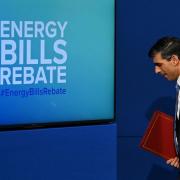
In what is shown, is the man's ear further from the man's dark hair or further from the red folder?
the red folder

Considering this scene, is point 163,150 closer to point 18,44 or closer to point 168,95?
point 168,95

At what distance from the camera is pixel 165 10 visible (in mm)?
4664

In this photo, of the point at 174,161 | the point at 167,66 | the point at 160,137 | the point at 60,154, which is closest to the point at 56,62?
the point at 60,154

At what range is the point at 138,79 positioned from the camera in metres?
4.68

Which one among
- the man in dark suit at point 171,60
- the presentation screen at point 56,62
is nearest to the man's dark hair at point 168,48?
the man in dark suit at point 171,60

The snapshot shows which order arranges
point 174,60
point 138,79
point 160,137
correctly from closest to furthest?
point 174,60 < point 160,137 < point 138,79

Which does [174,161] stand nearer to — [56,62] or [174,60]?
A: [174,60]

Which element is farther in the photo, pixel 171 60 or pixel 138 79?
pixel 138 79

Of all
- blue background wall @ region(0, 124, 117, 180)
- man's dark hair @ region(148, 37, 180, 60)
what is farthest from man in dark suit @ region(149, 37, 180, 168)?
blue background wall @ region(0, 124, 117, 180)

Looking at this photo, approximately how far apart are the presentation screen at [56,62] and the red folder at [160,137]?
0.94ft

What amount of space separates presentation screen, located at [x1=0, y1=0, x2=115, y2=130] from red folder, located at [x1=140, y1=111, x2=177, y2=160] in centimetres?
29

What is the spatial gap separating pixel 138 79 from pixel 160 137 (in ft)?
2.13

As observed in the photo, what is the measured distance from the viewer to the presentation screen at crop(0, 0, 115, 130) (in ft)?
12.8

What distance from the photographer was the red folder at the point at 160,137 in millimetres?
4152
